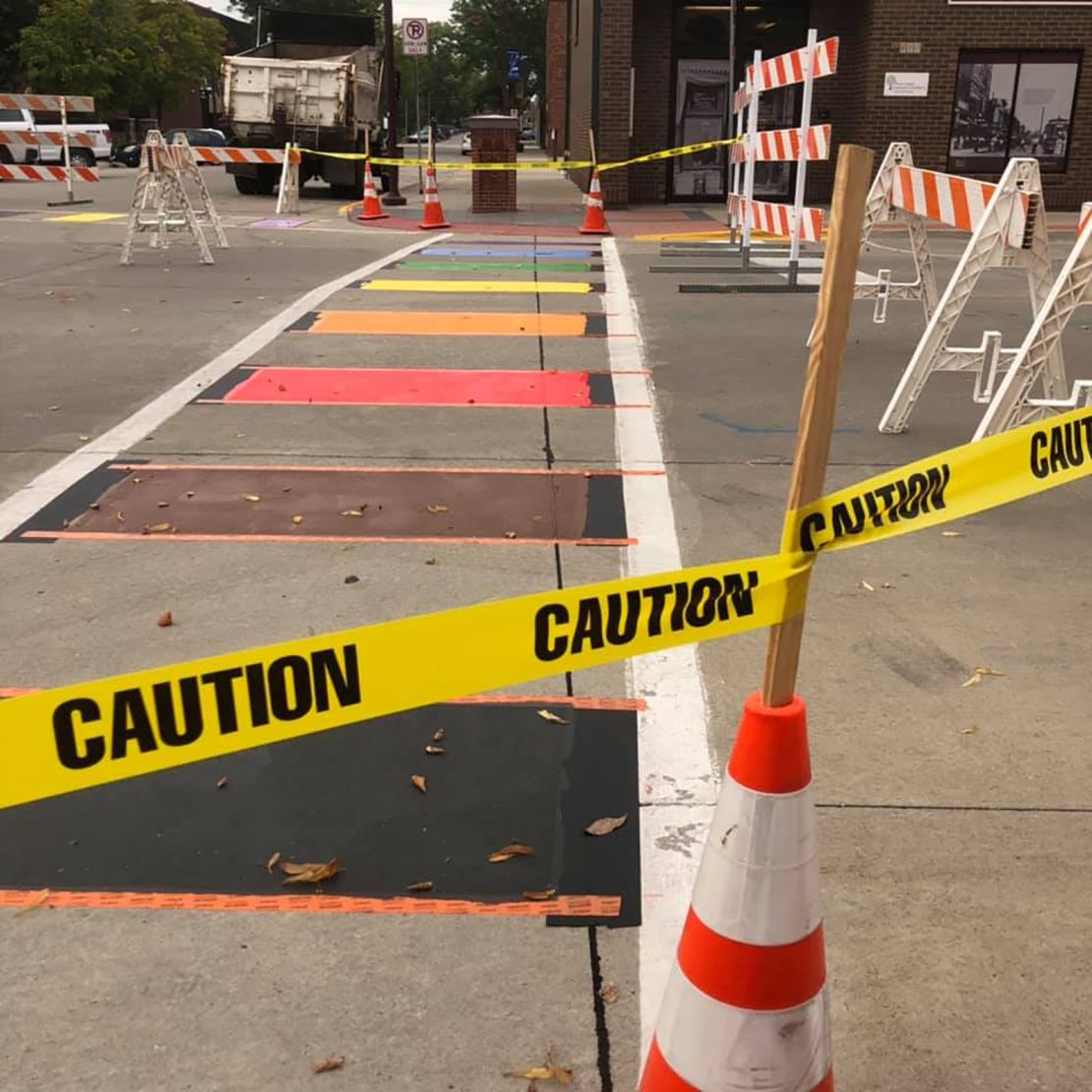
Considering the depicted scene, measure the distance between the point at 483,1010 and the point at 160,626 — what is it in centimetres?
232

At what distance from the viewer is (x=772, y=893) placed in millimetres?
2039

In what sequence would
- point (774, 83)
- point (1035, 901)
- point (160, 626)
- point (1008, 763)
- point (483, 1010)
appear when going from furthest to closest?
point (774, 83)
point (160, 626)
point (1008, 763)
point (1035, 901)
point (483, 1010)

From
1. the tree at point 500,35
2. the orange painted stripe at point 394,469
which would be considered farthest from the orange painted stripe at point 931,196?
the tree at point 500,35

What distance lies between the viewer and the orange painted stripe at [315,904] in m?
2.78

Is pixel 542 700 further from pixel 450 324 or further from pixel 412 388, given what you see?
pixel 450 324

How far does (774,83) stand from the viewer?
41.2 ft

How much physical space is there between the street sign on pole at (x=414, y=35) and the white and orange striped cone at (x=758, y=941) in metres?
24.8

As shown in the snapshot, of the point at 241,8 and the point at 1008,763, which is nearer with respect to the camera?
the point at 1008,763

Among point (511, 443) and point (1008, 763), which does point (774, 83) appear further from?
point (1008, 763)

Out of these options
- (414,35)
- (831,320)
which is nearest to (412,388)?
(831,320)

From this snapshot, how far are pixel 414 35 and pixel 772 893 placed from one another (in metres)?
25.7

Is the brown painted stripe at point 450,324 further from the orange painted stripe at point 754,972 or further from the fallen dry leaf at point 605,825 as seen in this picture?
the orange painted stripe at point 754,972

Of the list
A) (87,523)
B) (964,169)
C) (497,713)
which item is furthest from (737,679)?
(964,169)

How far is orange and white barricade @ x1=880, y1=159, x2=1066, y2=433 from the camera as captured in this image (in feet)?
20.9
